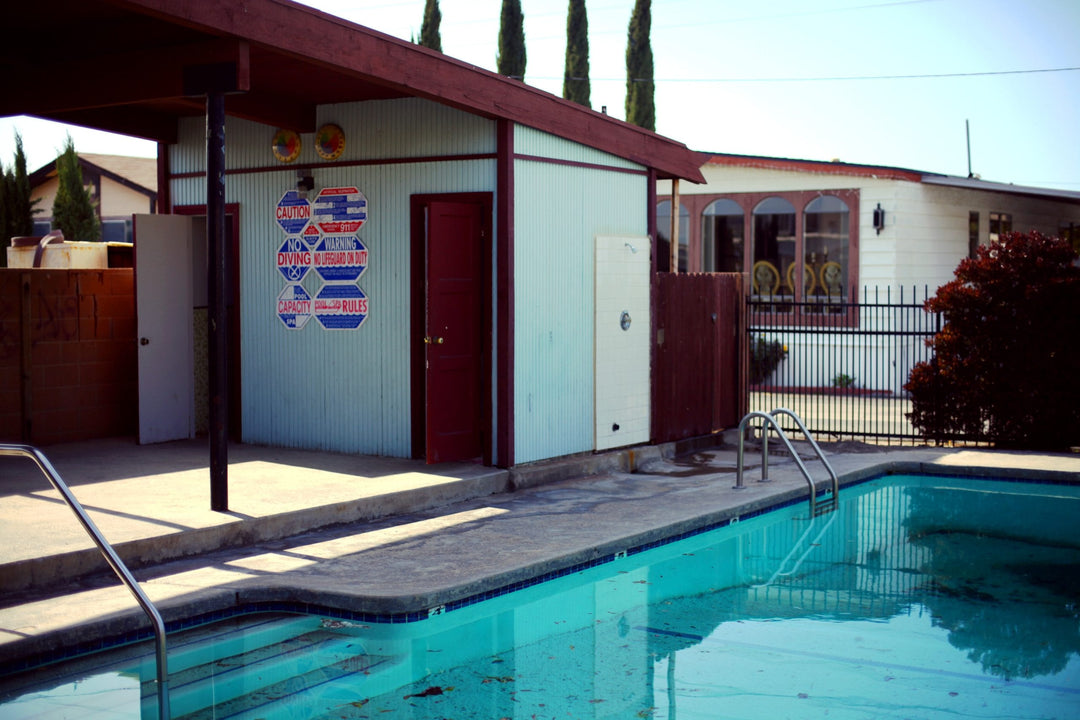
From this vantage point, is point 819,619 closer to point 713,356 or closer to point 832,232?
point 713,356

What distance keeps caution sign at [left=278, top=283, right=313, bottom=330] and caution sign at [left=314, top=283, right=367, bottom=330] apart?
0.42ft

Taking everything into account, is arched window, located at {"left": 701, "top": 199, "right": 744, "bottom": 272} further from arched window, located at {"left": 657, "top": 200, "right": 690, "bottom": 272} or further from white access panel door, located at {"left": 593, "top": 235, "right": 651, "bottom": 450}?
white access panel door, located at {"left": 593, "top": 235, "right": 651, "bottom": 450}

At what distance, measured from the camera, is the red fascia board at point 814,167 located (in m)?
19.0

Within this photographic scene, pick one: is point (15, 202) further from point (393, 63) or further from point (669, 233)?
point (393, 63)

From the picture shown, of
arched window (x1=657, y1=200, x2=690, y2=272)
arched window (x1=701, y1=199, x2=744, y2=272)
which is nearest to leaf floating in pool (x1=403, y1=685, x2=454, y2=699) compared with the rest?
arched window (x1=657, y1=200, x2=690, y2=272)

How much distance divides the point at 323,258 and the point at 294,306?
59cm

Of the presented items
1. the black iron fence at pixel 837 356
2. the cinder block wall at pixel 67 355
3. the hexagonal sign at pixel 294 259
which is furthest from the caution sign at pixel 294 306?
the black iron fence at pixel 837 356

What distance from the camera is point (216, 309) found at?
8031 mm

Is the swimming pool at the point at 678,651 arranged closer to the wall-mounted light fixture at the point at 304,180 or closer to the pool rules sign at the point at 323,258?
the pool rules sign at the point at 323,258

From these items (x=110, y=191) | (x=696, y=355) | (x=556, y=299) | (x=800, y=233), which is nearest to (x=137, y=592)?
(x=556, y=299)

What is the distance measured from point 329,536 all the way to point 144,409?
13.2ft

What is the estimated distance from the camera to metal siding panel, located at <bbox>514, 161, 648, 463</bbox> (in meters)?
10.1

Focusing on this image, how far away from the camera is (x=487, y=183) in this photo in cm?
998

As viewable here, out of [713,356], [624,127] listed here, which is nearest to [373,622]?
[624,127]
